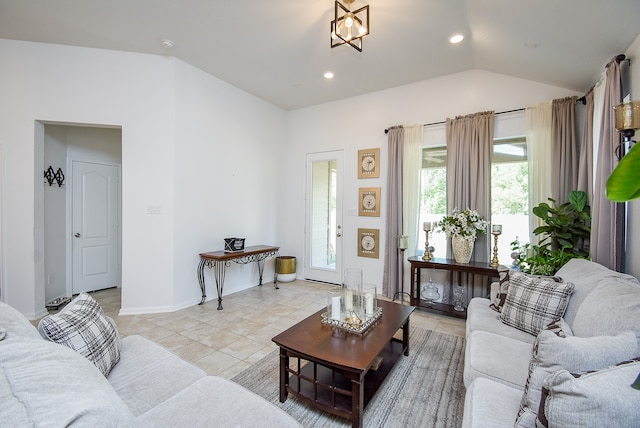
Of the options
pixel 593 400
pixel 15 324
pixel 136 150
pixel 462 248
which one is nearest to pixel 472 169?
pixel 462 248

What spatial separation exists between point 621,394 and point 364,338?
51.7 inches

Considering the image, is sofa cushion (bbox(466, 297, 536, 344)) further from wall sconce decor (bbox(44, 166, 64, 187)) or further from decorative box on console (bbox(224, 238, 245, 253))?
wall sconce decor (bbox(44, 166, 64, 187))

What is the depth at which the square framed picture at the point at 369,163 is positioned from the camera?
448cm

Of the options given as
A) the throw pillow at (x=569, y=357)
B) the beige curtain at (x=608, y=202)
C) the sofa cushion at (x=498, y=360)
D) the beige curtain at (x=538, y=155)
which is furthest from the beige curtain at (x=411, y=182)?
the throw pillow at (x=569, y=357)

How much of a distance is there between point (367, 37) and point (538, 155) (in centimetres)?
243

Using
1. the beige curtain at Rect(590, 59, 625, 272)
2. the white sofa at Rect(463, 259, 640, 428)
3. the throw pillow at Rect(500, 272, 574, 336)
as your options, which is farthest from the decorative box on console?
the beige curtain at Rect(590, 59, 625, 272)

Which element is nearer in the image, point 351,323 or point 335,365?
point 335,365

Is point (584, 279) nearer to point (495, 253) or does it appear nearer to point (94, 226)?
point (495, 253)

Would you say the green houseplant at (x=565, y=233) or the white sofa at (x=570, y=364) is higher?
the green houseplant at (x=565, y=233)

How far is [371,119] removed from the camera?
4543 millimetres

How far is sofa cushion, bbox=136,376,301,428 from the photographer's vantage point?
1102 millimetres

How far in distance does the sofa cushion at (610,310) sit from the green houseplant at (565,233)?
1032 mm

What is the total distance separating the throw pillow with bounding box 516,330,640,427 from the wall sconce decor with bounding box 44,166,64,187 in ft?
17.3

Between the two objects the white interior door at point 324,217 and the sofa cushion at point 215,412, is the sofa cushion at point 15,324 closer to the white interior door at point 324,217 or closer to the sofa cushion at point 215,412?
the sofa cushion at point 215,412
